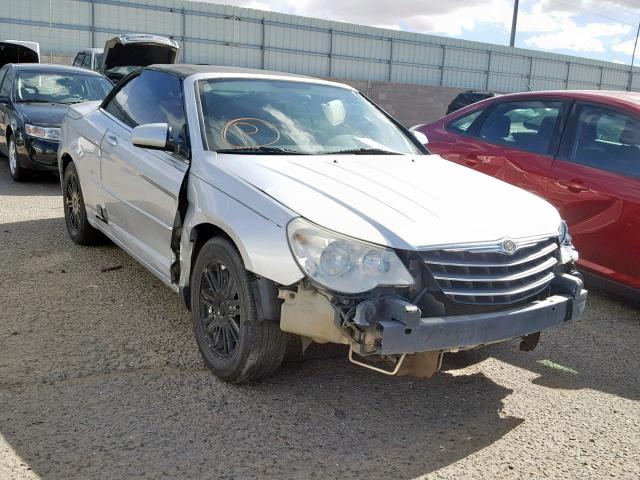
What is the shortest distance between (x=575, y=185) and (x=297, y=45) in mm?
22337

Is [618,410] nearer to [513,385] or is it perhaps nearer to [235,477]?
[513,385]

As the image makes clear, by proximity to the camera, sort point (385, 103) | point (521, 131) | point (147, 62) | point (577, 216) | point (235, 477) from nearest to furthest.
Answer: point (235, 477), point (577, 216), point (521, 131), point (147, 62), point (385, 103)

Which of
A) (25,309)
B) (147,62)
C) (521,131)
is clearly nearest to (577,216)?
(521,131)

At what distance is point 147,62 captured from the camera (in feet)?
51.6

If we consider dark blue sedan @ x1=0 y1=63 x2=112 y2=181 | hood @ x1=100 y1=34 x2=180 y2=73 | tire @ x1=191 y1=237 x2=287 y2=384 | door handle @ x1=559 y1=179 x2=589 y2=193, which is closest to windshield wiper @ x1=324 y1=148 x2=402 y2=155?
tire @ x1=191 y1=237 x2=287 y2=384

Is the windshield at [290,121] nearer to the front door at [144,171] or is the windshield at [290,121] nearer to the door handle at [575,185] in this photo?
the front door at [144,171]

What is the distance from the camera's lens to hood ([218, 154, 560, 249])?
121 inches

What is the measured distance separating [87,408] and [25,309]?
1.54 m

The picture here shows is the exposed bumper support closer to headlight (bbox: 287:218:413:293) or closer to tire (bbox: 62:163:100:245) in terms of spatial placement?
headlight (bbox: 287:218:413:293)

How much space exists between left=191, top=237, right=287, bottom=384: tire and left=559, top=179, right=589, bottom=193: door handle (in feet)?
10.1

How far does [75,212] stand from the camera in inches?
236

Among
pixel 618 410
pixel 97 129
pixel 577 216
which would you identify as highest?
pixel 97 129

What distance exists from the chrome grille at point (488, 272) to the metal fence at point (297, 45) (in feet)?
71.4

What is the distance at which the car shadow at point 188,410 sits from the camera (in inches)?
113
